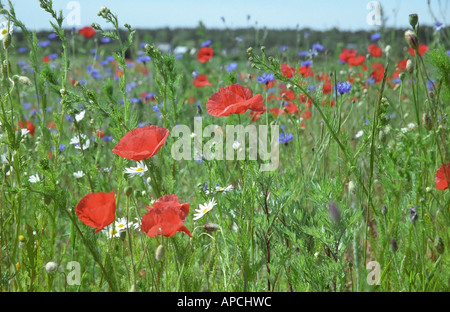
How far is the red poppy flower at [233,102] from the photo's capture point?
3.32 ft

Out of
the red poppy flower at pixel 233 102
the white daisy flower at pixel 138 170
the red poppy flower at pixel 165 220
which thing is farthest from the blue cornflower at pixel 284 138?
the red poppy flower at pixel 165 220

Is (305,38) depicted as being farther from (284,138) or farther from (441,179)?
(441,179)

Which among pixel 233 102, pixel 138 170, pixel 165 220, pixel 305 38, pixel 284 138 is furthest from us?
pixel 305 38

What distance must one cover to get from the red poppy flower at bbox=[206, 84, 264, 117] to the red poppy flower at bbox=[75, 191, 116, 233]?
275mm

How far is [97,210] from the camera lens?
91 centimetres

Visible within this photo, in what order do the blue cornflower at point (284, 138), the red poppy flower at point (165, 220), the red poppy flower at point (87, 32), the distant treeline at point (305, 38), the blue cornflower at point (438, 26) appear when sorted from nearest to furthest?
the red poppy flower at point (165, 220) < the blue cornflower at point (284, 138) < the blue cornflower at point (438, 26) < the red poppy flower at point (87, 32) < the distant treeline at point (305, 38)

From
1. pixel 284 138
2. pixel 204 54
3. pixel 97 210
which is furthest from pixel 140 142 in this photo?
pixel 204 54

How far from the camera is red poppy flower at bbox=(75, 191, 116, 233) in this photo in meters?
0.90

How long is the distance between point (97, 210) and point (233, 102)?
0.35m

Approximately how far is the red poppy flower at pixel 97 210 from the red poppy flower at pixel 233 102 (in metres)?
0.28

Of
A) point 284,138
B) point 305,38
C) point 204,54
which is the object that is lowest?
point 284,138

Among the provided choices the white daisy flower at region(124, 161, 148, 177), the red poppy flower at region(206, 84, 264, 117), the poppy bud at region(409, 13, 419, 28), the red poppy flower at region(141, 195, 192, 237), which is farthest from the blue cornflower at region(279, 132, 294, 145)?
the red poppy flower at region(141, 195, 192, 237)

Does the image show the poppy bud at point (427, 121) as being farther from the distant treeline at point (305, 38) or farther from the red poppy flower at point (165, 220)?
the distant treeline at point (305, 38)
